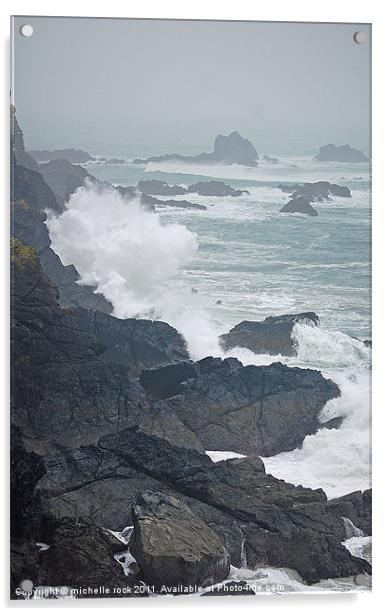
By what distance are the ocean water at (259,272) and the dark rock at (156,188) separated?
41 millimetres

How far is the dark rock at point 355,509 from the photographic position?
3.84 m

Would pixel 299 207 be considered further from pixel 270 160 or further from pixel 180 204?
pixel 180 204

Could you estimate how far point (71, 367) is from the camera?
3834 millimetres

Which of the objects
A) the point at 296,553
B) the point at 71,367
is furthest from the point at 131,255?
the point at 296,553

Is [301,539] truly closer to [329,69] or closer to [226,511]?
[226,511]

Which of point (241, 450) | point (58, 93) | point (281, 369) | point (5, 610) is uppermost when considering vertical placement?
point (58, 93)

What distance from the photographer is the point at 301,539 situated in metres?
3.76

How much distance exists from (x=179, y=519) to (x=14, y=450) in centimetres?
72

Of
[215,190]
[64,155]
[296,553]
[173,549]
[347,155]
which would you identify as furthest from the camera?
[215,190]

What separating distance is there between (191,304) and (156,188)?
524mm

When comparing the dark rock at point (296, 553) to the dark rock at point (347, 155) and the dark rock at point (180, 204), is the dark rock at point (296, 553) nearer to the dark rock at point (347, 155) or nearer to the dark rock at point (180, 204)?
the dark rock at point (180, 204)

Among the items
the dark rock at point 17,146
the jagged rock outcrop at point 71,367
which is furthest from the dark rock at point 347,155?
the dark rock at point 17,146

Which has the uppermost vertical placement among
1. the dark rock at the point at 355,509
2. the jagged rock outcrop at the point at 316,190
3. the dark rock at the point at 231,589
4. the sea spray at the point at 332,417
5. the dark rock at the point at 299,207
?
the jagged rock outcrop at the point at 316,190

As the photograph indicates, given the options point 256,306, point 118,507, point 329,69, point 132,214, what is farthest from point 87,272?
point 329,69
